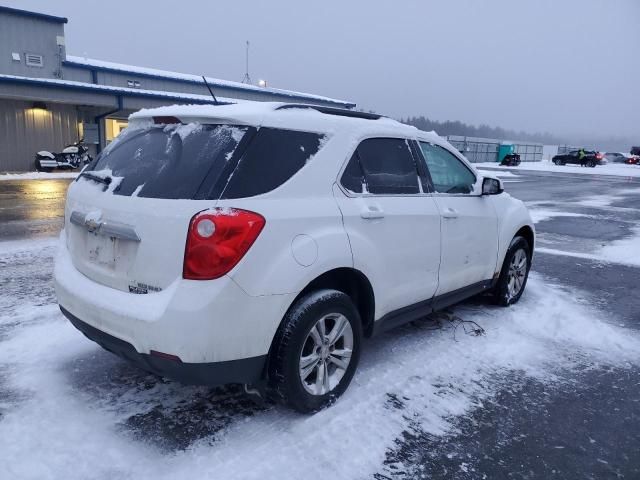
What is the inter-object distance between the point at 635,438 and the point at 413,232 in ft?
6.02

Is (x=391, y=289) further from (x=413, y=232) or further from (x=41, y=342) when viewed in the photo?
(x=41, y=342)

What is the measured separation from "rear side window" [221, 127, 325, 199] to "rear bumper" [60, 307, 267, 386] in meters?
0.88

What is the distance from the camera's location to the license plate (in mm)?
2783

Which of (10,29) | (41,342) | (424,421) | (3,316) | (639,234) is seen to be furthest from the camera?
(10,29)

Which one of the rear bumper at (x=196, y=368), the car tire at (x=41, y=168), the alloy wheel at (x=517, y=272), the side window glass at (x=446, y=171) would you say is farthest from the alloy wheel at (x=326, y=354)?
the car tire at (x=41, y=168)

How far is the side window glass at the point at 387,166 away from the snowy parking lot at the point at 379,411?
1.33 m

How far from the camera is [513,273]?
5.09m

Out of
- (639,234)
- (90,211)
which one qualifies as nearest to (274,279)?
(90,211)

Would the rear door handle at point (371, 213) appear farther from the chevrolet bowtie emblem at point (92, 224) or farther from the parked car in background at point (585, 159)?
the parked car in background at point (585, 159)

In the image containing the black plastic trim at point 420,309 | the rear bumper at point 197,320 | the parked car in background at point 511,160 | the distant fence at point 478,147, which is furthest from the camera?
the distant fence at point 478,147

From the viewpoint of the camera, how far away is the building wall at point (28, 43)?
25312mm

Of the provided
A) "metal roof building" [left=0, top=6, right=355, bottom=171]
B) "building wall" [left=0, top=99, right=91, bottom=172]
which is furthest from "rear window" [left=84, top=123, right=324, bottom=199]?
"building wall" [left=0, top=99, right=91, bottom=172]

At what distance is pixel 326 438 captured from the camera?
9.17 ft

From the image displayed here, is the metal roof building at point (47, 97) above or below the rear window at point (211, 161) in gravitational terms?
above
